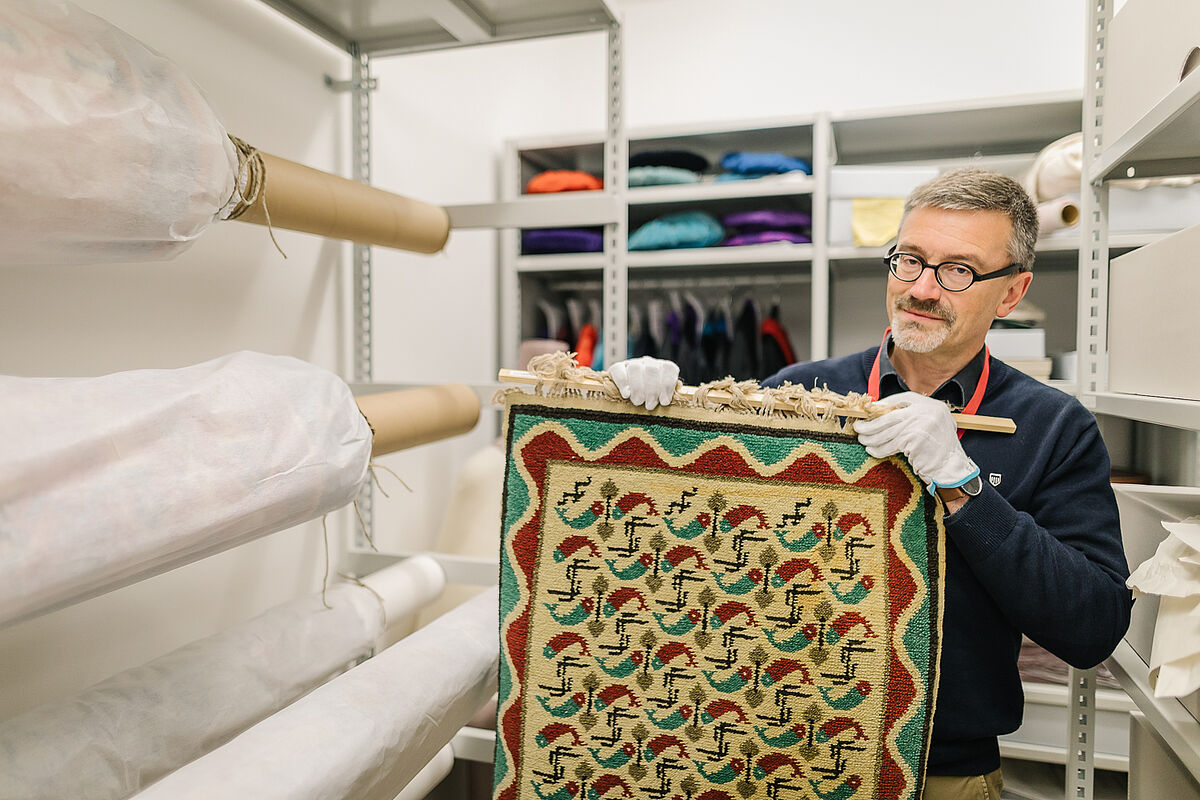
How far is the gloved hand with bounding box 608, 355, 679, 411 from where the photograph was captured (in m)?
1.03

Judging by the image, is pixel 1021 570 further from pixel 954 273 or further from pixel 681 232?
pixel 681 232

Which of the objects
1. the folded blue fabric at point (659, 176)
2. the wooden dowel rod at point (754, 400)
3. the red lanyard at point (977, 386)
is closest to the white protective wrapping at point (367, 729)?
the wooden dowel rod at point (754, 400)

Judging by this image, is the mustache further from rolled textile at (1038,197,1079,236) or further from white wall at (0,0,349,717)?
rolled textile at (1038,197,1079,236)

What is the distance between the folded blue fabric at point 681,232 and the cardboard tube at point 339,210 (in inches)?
49.3

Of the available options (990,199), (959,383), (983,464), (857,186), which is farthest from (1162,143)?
(857,186)

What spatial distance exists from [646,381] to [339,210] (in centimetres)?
59

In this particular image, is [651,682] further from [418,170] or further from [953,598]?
[418,170]

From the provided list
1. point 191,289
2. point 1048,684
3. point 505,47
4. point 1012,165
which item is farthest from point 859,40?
point 191,289

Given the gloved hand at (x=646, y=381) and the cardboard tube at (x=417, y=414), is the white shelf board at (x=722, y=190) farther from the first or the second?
the gloved hand at (x=646, y=381)

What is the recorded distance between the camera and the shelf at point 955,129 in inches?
89.4

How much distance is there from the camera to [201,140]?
0.84 meters

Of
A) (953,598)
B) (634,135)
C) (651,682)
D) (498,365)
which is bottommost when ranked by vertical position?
(651,682)

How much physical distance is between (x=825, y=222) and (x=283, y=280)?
1.71 meters

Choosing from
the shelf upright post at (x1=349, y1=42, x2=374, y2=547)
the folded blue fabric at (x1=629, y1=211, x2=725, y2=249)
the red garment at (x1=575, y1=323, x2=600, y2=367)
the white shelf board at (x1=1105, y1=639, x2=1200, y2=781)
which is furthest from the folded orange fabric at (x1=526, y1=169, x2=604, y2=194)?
the white shelf board at (x1=1105, y1=639, x2=1200, y2=781)
